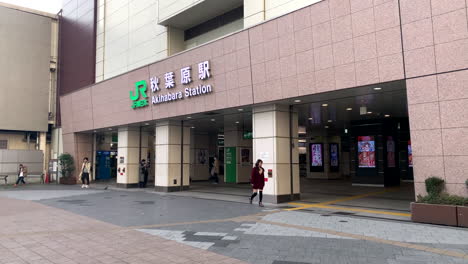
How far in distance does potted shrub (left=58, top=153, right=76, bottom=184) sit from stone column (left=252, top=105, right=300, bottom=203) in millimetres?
18172

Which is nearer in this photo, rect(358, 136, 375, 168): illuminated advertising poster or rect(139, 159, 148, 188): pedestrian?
rect(358, 136, 375, 168): illuminated advertising poster

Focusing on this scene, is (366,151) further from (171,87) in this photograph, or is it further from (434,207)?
(434,207)

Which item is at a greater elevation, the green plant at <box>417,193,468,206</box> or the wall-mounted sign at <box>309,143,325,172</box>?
the wall-mounted sign at <box>309,143,325,172</box>

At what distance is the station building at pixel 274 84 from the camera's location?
30.3 ft

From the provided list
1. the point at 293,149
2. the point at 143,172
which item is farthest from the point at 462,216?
the point at 143,172

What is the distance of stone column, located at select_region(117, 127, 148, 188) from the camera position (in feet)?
72.6

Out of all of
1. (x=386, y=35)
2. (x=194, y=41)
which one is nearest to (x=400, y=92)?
(x=386, y=35)

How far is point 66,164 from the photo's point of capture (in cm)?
2653

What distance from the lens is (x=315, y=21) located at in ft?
37.8

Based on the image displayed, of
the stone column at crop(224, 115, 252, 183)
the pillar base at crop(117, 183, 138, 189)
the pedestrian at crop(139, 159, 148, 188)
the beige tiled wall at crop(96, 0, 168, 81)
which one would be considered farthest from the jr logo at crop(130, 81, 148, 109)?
the stone column at crop(224, 115, 252, 183)

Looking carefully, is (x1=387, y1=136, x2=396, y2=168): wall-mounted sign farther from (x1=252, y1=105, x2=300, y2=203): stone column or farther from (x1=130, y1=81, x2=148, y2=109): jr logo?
(x1=130, y1=81, x2=148, y2=109): jr logo

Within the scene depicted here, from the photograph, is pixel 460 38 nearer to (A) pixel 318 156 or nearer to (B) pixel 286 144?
(B) pixel 286 144

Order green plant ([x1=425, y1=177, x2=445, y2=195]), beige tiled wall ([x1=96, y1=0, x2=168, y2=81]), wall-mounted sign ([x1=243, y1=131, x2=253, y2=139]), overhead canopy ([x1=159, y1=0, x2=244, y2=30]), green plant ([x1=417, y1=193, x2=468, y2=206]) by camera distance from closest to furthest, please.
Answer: green plant ([x1=417, y1=193, x2=468, y2=206])
green plant ([x1=425, y1=177, x2=445, y2=195])
overhead canopy ([x1=159, y1=0, x2=244, y2=30])
beige tiled wall ([x1=96, y1=0, x2=168, y2=81])
wall-mounted sign ([x1=243, y1=131, x2=253, y2=139])

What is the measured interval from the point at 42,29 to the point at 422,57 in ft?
101
